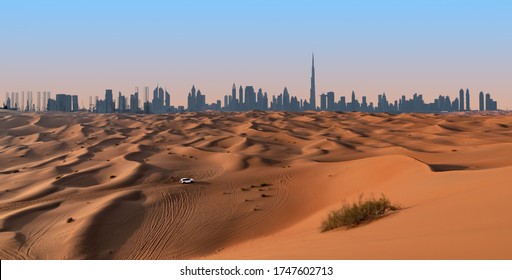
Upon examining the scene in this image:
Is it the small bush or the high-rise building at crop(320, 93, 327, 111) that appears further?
the high-rise building at crop(320, 93, 327, 111)

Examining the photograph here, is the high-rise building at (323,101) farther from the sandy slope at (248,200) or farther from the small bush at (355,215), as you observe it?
the small bush at (355,215)

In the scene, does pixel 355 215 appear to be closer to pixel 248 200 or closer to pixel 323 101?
pixel 248 200

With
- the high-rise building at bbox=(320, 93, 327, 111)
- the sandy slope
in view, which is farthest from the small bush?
the high-rise building at bbox=(320, 93, 327, 111)

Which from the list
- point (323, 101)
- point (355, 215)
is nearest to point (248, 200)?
point (355, 215)

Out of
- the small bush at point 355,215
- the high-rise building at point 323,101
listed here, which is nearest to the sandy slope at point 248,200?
the small bush at point 355,215

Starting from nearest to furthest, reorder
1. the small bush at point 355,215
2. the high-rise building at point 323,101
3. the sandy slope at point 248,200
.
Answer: the sandy slope at point 248,200, the small bush at point 355,215, the high-rise building at point 323,101

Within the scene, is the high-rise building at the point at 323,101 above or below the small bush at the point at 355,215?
above

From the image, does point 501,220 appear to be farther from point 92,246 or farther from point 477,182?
point 92,246

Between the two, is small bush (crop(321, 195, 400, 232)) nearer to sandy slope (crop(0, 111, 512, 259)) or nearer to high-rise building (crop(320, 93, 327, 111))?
sandy slope (crop(0, 111, 512, 259))

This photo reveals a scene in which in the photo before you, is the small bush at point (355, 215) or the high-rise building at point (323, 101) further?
the high-rise building at point (323, 101)
